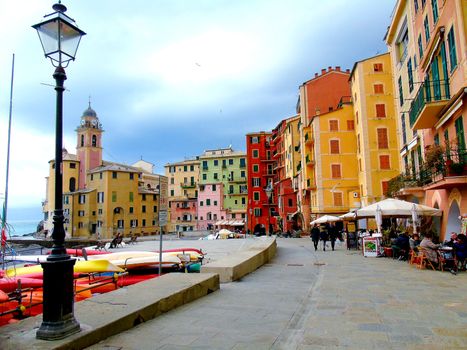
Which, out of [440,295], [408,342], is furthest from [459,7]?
[408,342]

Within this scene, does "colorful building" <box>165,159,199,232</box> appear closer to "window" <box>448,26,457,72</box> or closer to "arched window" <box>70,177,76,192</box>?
"arched window" <box>70,177,76,192</box>

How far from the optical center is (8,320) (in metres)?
7.86

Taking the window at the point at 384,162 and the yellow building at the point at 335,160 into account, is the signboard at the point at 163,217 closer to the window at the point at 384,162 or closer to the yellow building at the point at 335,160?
the window at the point at 384,162

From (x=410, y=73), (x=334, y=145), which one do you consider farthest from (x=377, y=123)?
(x=410, y=73)

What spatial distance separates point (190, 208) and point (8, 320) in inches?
3274

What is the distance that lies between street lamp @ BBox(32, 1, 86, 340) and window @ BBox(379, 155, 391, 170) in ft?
121

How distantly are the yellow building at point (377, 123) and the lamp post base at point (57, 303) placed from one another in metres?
36.5

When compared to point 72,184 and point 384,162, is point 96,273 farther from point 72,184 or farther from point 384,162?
point 72,184

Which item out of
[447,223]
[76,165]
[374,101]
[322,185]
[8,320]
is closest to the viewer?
[8,320]

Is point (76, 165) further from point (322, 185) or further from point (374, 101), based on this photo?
point (374, 101)

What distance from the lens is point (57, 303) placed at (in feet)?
16.8

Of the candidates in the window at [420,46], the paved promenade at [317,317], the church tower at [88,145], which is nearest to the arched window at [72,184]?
the church tower at [88,145]

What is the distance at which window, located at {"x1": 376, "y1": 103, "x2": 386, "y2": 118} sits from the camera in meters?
38.8

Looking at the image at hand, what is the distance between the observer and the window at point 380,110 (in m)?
38.8
